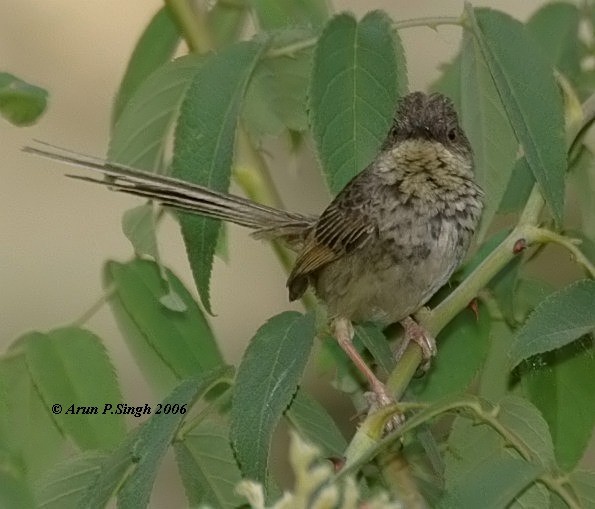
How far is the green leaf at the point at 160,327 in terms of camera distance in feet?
3.65

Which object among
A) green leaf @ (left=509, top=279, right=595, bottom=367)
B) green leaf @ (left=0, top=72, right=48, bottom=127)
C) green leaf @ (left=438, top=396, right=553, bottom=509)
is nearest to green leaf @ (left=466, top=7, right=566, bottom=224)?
green leaf @ (left=509, top=279, right=595, bottom=367)

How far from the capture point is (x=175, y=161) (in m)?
1.01

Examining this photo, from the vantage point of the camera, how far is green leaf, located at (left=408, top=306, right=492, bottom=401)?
1136 millimetres

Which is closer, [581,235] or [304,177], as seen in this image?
[581,235]


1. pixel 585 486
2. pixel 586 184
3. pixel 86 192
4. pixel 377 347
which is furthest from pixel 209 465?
pixel 86 192

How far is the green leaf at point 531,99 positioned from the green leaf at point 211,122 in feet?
0.68

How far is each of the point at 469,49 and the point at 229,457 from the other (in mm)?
443

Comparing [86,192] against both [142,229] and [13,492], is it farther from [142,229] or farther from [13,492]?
[13,492]

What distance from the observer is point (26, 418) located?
1090 millimetres

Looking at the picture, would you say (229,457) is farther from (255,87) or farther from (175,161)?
(255,87)

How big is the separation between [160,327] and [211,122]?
Result: 24 centimetres

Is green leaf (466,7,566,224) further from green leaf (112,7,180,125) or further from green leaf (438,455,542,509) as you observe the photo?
green leaf (112,7,180,125)

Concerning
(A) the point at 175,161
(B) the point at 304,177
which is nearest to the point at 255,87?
(A) the point at 175,161

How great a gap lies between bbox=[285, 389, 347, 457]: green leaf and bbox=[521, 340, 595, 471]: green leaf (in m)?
0.22
